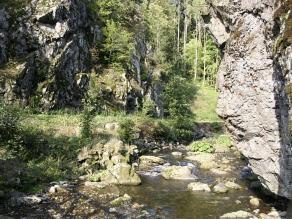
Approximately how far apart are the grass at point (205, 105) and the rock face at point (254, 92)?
145 feet

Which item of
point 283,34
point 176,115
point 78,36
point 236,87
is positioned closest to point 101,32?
point 78,36

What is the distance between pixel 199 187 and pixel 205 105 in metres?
46.7

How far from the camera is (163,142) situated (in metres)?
39.4

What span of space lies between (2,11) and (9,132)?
655 inches

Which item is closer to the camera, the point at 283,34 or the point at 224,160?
the point at 283,34

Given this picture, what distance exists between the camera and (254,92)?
50.4 feet

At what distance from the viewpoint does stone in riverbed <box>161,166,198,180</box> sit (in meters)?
25.2

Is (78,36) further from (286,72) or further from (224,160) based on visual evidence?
(286,72)

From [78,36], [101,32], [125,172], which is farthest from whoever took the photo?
[101,32]

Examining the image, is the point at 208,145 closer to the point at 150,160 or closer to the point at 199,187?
the point at 150,160

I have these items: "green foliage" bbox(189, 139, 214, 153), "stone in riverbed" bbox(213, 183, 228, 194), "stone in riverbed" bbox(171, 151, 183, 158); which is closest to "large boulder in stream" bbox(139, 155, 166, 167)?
"stone in riverbed" bbox(171, 151, 183, 158)

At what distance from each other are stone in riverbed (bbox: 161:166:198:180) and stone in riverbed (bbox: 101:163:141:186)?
257cm

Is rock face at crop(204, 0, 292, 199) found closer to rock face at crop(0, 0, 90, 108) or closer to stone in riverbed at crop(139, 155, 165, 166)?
stone in riverbed at crop(139, 155, 165, 166)

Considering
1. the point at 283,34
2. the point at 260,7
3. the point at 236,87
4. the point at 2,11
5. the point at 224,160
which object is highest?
the point at 2,11
